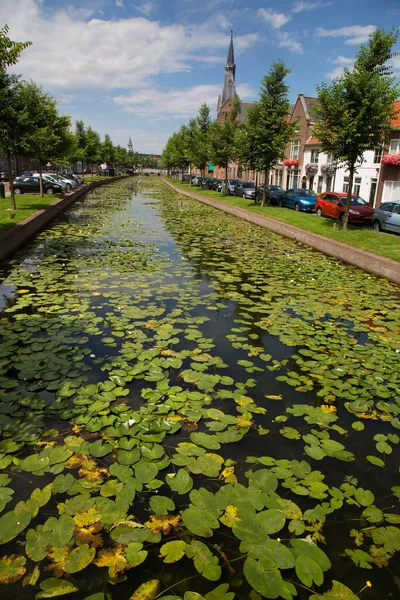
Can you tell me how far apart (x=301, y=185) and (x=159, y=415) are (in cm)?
3885

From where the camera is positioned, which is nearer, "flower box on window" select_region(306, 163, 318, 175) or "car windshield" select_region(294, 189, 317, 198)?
"car windshield" select_region(294, 189, 317, 198)

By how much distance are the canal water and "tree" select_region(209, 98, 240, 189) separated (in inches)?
1181

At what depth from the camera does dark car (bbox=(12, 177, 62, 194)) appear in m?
31.8

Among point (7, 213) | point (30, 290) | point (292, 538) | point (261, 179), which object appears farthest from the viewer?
point (261, 179)

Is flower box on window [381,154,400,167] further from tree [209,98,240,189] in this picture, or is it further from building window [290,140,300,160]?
building window [290,140,300,160]

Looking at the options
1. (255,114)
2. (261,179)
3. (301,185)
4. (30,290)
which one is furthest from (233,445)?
(261,179)

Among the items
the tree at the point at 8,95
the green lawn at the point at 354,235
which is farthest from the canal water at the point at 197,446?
the tree at the point at 8,95

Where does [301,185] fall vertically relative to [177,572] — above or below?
above

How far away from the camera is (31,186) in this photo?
32.0 metres

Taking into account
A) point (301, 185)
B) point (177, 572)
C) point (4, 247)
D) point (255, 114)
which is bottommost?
point (177, 572)

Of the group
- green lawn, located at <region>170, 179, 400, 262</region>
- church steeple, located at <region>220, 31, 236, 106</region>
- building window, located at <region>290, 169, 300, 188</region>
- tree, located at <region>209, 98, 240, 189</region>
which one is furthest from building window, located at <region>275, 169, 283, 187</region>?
church steeple, located at <region>220, 31, 236, 106</region>

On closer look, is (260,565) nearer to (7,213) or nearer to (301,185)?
(7,213)

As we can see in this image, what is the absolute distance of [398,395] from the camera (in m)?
4.70

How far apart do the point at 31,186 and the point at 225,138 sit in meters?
17.0
